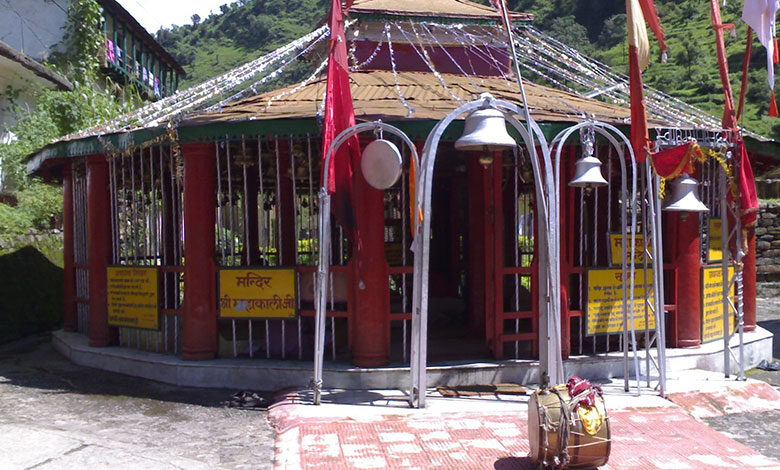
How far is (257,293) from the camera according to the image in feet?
26.7

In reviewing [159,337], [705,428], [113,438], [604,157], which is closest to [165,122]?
[159,337]

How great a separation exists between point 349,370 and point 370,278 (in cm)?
97

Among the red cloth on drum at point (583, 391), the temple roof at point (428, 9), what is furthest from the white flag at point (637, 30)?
the temple roof at point (428, 9)

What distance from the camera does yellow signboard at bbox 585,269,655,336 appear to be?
8.38 metres

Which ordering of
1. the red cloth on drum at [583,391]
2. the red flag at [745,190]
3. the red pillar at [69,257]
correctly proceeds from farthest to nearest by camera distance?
the red pillar at [69,257] → the red flag at [745,190] → the red cloth on drum at [583,391]

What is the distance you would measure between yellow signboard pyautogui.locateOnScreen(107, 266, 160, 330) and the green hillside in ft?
114

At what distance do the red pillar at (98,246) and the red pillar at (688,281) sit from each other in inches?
280

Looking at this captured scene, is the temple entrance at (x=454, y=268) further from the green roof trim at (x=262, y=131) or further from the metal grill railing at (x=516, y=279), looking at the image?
the green roof trim at (x=262, y=131)

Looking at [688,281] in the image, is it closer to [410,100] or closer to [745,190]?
[745,190]

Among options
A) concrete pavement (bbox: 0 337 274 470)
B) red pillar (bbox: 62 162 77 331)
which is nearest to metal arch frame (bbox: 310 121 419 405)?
concrete pavement (bbox: 0 337 274 470)

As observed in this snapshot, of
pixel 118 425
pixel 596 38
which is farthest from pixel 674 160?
pixel 596 38

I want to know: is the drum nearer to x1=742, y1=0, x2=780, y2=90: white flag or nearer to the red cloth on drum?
the red cloth on drum

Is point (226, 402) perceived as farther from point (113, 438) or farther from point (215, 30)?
point (215, 30)

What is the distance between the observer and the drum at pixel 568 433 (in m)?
5.18
